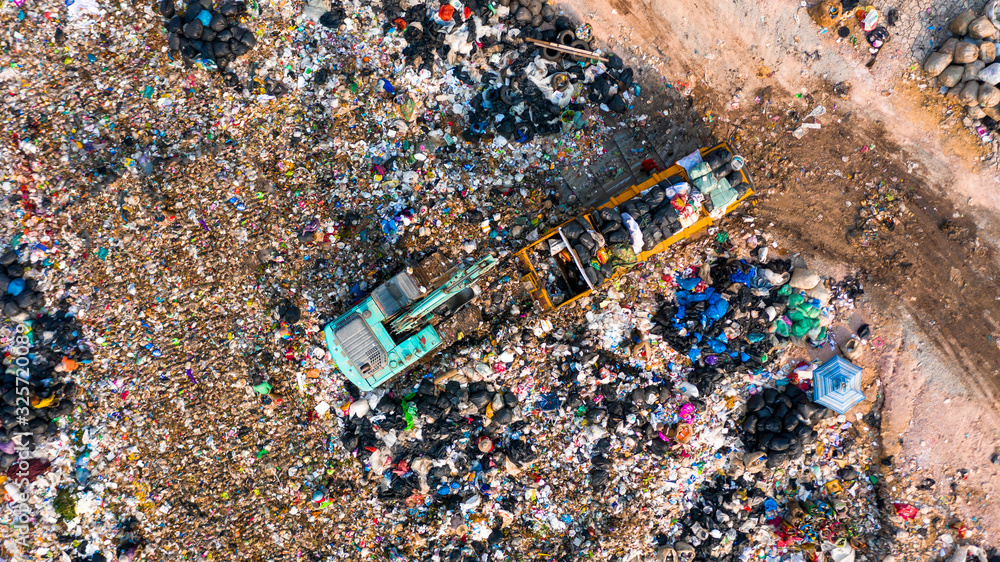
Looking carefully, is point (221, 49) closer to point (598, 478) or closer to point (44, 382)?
point (44, 382)

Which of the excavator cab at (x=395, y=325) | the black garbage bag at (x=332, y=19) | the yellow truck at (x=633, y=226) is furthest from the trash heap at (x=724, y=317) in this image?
the black garbage bag at (x=332, y=19)

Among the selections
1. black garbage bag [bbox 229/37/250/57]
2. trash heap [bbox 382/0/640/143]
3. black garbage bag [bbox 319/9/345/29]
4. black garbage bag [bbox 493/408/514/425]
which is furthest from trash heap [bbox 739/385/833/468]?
black garbage bag [bbox 229/37/250/57]

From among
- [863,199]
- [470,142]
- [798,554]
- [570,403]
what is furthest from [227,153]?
[798,554]

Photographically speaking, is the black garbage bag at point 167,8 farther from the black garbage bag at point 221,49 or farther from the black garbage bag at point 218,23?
the black garbage bag at point 221,49

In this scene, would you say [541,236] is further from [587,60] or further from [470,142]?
[587,60]

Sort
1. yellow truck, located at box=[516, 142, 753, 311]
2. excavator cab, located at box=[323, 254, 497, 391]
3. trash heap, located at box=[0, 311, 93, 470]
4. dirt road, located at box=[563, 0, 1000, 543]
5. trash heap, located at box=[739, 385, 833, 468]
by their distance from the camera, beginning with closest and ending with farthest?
excavator cab, located at box=[323, 254, 497, 391] < yellow truck, located at box=[516, 142, 753, 311] < trash heap, located at box=[0, 311, 93, 470] < trash heap, located at box=[739, 385, 833, 468] < dirt road, located at box=[563, 0, 1000, 543]

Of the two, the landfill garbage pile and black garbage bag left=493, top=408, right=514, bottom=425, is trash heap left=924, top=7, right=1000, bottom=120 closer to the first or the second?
the landfill garbage pile
